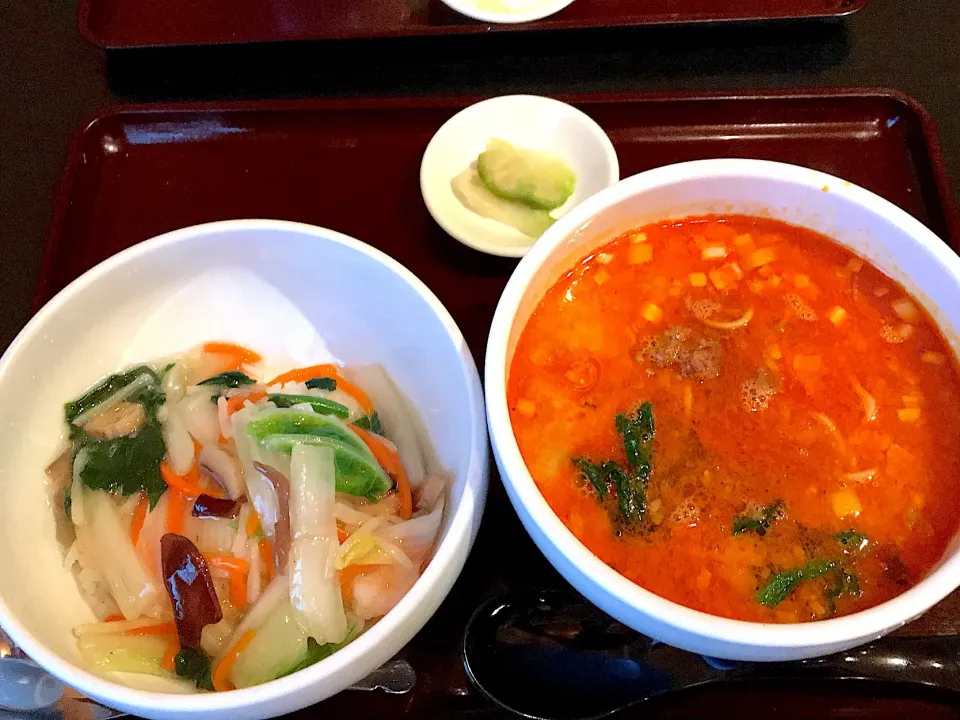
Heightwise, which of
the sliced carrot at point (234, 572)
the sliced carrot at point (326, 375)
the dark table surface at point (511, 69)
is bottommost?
the sliced carrot at point (234, 572)

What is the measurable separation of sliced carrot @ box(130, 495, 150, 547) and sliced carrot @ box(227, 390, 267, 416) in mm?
188

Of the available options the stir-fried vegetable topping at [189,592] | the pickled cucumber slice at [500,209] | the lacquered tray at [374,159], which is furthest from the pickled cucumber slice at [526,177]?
the stir-fried vegetable topping at [189,592]

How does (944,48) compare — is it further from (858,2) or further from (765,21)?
(765,21)

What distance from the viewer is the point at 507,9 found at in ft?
5.62

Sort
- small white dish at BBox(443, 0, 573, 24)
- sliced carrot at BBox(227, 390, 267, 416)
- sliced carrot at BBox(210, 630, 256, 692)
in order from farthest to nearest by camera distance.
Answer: small white dish at BBox(443, 0, 573, 24), sliced carrot at BBox(227, 390, 267, 416), sliced carrot at BBox(210, 630, 256, 692)

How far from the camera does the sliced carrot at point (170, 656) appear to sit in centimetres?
103

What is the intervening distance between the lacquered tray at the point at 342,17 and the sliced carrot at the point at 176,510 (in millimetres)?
1074

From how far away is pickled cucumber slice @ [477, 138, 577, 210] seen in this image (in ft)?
4.92

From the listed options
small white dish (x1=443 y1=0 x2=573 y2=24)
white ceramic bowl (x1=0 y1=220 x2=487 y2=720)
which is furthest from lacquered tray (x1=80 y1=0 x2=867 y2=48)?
white ceramic bowl (x1=0 y1=220 x2=487 y2=720)

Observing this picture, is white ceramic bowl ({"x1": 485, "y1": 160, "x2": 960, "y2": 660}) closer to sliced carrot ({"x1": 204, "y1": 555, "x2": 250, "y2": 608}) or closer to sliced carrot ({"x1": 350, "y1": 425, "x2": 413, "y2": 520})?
sliced carrot ({"x1": 350, "y1": 425, "x2": 413, "y2": 520})

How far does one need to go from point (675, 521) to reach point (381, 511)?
0.47 meters

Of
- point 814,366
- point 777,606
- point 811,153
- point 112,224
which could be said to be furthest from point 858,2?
point 112,224

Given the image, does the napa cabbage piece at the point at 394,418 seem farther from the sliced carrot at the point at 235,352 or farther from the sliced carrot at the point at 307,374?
the sliced carrot at the point at 235,352

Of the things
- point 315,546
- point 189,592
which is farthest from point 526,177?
point 189,592
